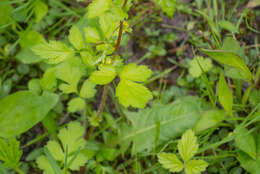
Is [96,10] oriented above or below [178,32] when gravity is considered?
above

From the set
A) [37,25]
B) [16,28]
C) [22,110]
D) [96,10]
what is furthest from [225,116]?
[16,28]

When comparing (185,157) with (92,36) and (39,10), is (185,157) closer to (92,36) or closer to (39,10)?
(92,36)

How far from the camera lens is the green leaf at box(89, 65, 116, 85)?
1250 mm

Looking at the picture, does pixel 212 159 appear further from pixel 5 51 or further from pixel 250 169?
pixel 5 51

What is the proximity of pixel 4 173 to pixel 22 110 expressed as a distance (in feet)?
1.62

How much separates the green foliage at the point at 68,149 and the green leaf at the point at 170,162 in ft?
1.81

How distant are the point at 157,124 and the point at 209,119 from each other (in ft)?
1.42

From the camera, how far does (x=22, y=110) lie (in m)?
1.75

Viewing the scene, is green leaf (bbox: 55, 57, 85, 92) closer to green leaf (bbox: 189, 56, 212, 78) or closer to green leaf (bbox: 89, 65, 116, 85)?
green leaf (bbox: 89, 65, 116, 85)

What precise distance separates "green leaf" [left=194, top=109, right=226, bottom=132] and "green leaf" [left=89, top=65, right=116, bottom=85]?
95 centimetres

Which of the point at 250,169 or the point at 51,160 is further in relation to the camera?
the point at 250,169

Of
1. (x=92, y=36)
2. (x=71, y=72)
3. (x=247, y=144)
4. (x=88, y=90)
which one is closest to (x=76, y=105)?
(x=88, y=90)

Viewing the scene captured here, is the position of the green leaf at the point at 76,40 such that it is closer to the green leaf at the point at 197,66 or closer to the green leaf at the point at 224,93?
the green leaf at the point at 224,93

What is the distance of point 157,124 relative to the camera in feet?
5.95
